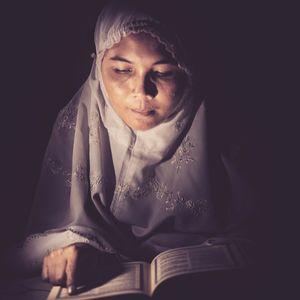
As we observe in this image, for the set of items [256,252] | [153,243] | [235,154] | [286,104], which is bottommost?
[153,243]

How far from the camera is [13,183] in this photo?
197cm

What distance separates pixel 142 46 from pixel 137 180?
573 mm

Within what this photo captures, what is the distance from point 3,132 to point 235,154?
1101mm

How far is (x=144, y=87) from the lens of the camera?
1.53 m

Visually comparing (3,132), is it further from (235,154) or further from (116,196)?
(235,154)

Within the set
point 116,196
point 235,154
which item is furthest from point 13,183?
point 235,154

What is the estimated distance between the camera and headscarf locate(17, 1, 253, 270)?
1.69 meters

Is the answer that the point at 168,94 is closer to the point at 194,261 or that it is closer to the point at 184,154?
the point at 184,154

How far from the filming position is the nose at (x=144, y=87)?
152 centimetres

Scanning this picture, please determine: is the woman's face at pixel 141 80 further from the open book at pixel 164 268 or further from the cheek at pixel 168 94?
the open book at pixel 164 268

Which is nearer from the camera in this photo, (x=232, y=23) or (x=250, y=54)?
(x=232, y=23)

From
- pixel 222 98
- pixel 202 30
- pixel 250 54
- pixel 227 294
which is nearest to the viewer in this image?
pixel 227 294

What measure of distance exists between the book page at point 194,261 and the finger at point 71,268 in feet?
0.88

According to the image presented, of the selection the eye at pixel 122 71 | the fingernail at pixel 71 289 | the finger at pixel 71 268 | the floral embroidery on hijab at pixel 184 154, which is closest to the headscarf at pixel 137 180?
the floral embroidery on hijab at pixel 184 154
